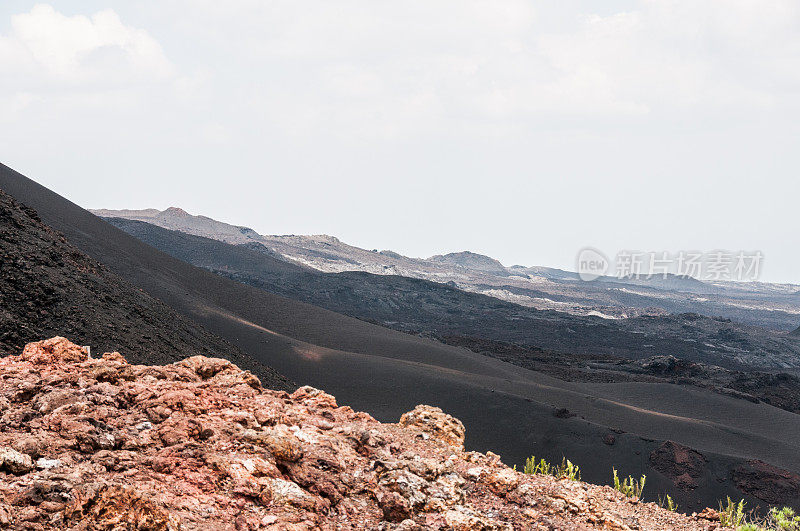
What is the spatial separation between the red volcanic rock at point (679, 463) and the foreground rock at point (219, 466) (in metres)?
7.11

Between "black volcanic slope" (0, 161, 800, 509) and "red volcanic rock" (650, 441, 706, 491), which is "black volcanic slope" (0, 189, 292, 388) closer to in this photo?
"black volcanic slope" (0, 161, 800, 509)

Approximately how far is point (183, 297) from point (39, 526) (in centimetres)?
1553

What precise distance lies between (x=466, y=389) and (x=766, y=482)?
639 centimetres

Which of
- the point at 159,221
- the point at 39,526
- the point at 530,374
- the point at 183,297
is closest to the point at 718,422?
the point at 530,374

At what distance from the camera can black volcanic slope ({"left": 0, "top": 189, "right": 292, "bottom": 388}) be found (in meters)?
8.72

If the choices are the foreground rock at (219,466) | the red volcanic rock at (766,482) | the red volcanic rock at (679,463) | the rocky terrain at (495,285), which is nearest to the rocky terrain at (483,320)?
the rocky terrain at (495,285)

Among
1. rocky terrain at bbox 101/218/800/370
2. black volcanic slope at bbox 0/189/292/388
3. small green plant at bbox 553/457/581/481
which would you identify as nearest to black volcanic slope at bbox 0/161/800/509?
small green plant at bbox 553/457/581/481

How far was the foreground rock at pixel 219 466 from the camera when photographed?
8.33ft

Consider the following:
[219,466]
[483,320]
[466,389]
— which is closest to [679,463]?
[466,389]

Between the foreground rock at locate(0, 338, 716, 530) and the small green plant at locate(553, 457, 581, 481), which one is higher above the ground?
the foreground rock at locate(0, 338, 716, 530)

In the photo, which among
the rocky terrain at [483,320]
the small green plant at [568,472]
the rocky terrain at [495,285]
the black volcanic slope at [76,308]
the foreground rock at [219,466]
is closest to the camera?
the foreground rock at [219,466]

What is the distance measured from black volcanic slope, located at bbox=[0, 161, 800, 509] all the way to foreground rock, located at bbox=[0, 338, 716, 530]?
24.5ft

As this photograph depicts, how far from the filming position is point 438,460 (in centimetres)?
382

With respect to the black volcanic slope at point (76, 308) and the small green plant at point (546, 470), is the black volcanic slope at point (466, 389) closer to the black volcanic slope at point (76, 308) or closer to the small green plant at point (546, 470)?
the small green plant at point (546, 470)
